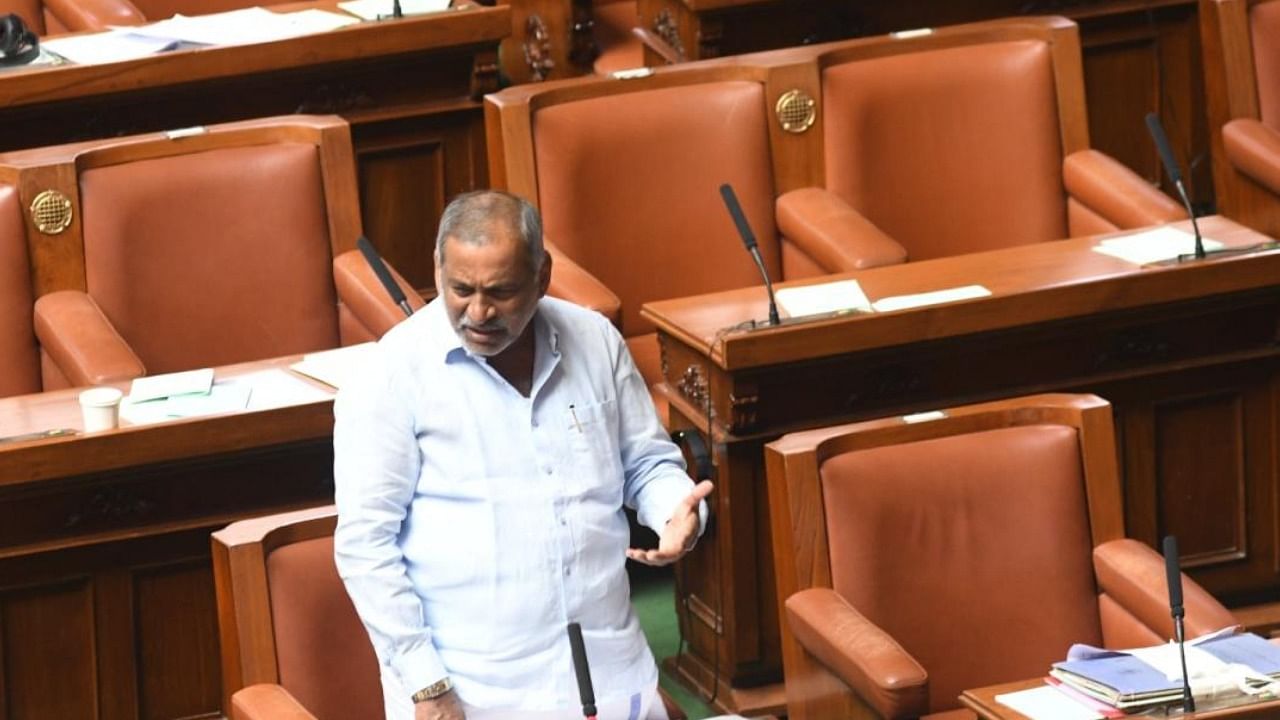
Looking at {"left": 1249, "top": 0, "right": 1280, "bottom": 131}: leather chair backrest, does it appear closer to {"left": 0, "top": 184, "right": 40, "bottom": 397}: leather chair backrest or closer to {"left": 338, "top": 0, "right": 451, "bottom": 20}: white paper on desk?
{"left": 338, "top": 0, "right": 451, "bottom": 20}: white paper on desk

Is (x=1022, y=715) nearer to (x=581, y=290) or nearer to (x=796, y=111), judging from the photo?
(x=581, y=290)

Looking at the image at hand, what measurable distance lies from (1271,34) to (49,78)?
217cm

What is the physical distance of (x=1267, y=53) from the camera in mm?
4141

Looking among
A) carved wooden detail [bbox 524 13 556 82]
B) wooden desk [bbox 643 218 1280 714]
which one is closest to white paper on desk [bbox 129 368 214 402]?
wooden desk [bbox 643 218 1280 714]

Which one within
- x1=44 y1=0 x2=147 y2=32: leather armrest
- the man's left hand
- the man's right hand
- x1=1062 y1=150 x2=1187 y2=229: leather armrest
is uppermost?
x1=44 y1=0 x2=147 y2=32: leather armrest

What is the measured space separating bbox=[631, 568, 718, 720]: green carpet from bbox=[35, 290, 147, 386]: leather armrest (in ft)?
2.86

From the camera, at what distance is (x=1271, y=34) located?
13.6ft

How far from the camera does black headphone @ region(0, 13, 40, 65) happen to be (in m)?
4.07

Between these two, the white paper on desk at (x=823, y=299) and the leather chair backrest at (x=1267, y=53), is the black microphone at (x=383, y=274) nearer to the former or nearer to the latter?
the white paper on desk at (x=823, y=299)

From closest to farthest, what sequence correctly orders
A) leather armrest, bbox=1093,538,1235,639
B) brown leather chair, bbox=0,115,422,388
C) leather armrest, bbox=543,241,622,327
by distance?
1. leather armrest, bbox=1093,538,1235,639
2. leather armrest, bbox=543,241,622,327
3. brown leather chair, bbox=0,115,422,388

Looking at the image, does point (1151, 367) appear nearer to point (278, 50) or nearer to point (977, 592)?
point (977, 592)

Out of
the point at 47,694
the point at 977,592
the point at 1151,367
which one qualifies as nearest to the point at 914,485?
the point at 977,592

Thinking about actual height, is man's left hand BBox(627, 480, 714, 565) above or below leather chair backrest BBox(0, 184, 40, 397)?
below

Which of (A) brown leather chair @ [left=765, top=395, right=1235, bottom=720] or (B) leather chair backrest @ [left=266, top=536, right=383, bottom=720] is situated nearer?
(B) leather chair backrest @ [left=266, top=536, right=383, bottom=720]
